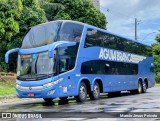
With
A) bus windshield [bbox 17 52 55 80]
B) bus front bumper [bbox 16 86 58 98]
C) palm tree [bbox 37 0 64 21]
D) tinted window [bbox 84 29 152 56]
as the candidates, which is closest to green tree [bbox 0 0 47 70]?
tinted window [bbox 84 29 152 56]

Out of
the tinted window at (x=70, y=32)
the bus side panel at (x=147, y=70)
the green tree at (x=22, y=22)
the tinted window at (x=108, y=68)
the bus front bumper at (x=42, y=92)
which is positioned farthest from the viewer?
the green tree at (x=22, y=22)

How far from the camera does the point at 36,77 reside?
55.7 feet

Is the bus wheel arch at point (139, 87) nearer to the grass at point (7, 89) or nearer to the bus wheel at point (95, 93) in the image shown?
the bus wheel at point (95, 93)

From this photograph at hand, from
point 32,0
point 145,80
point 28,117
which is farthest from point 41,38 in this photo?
point 32,0

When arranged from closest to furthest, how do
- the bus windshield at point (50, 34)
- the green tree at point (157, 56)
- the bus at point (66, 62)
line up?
the bus at point (66, 62), the bus windshield at point (50, 34), the green tree at point (157, 56)

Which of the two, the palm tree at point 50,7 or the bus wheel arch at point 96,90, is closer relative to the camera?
the bus wheel arch at point 96,90

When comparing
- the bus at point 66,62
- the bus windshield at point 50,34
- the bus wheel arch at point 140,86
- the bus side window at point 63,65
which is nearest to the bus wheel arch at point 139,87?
the bus wheel arch at point 140,86

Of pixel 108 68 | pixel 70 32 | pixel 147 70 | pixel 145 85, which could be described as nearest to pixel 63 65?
pixel 70 32

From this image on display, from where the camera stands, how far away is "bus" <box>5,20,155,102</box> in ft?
55.6

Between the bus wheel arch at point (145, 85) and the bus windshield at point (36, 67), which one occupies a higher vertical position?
the bus windshield at point (36, 67)

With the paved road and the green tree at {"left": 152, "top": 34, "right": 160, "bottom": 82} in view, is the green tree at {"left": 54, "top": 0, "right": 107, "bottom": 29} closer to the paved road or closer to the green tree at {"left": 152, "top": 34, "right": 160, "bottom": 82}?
the green tree at {"left": 152, "top": 34, "right": 160, "bottom": 82}

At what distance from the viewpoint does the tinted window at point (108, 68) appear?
19.7m

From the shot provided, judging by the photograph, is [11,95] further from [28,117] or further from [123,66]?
[28,117]

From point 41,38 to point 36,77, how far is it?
1974mm
